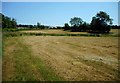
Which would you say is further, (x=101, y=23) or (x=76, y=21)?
(x=76, y=21)

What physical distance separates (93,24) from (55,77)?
79469mm

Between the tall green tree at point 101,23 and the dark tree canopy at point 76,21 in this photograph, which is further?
the dark tree canopy at point 76,21

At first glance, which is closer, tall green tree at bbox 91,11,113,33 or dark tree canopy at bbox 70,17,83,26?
tall green tree at bbox 91,11,113,33

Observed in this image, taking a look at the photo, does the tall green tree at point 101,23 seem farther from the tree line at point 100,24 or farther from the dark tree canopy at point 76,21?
the dark tree canopy at point 76,21

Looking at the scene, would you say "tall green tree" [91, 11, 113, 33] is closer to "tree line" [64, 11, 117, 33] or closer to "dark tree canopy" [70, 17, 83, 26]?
"tree line" [64, 11, 117, 33]

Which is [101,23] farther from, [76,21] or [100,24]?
[76,21]

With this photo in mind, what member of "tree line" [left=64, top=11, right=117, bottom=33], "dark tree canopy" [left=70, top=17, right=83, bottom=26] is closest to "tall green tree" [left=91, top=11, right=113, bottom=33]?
"tree line" [left=64, top=11, right=117, bottom=33]

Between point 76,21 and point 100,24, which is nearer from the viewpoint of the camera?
point 100,24

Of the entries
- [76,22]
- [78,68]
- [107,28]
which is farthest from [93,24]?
[78,68]

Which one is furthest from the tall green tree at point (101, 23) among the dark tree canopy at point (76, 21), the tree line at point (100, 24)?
the dark tree canopy at point (76, 21)

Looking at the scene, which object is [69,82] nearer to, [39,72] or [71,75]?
[71,75]

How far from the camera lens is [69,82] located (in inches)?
308

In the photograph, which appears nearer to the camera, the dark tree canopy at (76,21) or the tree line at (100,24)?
the tree line at (100,24)

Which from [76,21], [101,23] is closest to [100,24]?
[101,23]
